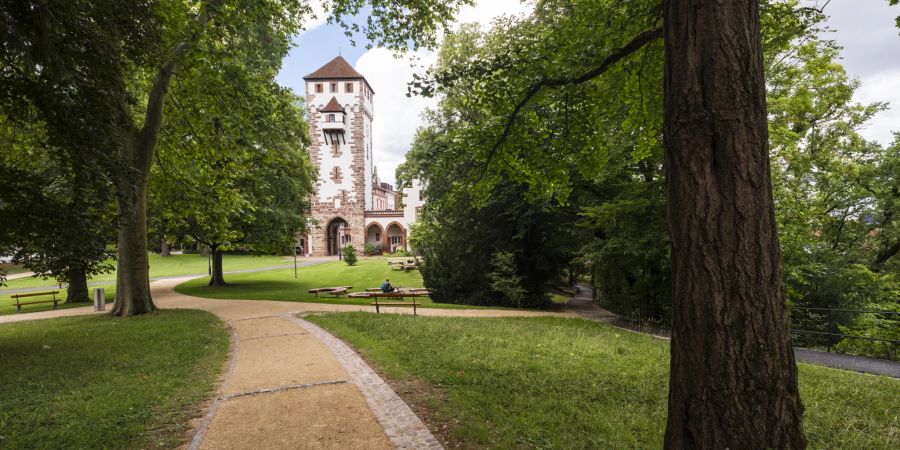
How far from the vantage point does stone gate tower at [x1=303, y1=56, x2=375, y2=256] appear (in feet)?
163

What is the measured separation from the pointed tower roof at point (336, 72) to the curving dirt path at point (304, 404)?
152 feet

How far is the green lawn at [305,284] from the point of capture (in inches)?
739

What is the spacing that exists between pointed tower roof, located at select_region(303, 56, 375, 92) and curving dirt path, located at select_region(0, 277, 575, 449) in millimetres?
46347

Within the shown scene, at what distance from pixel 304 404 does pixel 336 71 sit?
51.4 metres

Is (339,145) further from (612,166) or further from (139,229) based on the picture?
(612,166)

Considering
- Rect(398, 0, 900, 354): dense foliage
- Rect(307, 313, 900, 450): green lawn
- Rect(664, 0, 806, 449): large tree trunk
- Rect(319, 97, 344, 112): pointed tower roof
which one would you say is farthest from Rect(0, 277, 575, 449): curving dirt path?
Rect(319, 97, 344, 112): pointed tower roof

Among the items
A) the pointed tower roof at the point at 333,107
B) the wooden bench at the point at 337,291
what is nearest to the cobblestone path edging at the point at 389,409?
the wooden bench at the point at 337,291

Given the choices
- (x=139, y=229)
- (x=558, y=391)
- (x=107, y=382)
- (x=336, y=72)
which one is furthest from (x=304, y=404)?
(x=336, y=72)

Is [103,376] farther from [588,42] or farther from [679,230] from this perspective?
[588,42]

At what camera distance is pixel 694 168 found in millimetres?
2879

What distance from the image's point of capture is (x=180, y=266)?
4375cm

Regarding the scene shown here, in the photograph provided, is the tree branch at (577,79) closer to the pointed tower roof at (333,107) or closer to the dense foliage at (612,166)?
the dense foliage at (612,166)

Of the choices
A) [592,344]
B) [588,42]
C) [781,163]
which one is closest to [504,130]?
[588,42]

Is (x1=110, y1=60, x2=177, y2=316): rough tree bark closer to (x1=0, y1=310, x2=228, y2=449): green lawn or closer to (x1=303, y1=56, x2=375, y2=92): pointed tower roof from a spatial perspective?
(x1=0, y1=310, x2=228, y2=449): green lawn
